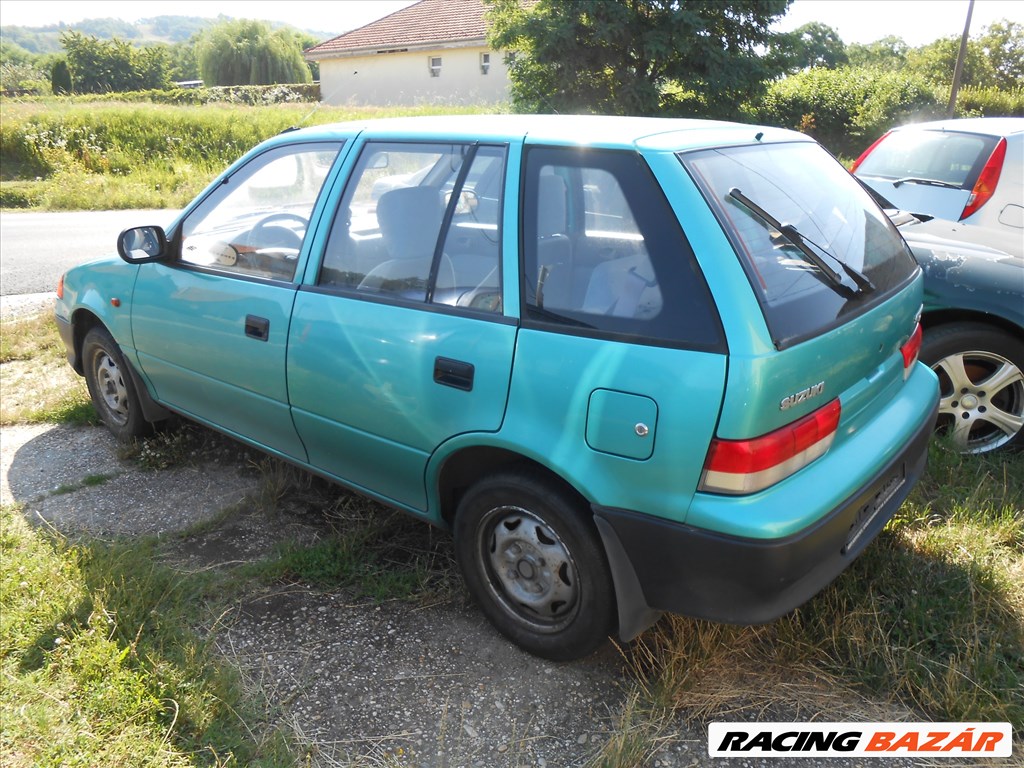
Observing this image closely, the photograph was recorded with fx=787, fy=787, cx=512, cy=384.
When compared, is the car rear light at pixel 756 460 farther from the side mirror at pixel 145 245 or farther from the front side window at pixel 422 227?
the side mirror at pixel 145 245

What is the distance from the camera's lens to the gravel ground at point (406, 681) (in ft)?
8.04

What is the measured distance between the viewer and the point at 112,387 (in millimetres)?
4633

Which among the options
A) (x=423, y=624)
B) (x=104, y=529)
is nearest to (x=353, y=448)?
(x=423, y=624)

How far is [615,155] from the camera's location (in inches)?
97.1

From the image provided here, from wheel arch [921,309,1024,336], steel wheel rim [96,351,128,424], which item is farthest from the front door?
wheel arch [921,309,1024,336]

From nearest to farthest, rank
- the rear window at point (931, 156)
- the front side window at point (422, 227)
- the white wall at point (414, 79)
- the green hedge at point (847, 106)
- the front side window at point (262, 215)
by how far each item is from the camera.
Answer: the front side window at point (422, 227) < the front side window at point (262, 215) < the rear window at point (931, 156) < the green hedge at point (847, 106) < the white wall at point (414, 79)

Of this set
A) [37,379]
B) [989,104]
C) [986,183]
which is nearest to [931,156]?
[986,183]

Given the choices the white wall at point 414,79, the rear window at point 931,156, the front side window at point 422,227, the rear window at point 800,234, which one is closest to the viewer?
the rear window at point 800,234

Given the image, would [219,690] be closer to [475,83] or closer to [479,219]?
[479,219]

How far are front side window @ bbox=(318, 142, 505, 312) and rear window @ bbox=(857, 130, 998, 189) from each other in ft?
14.0

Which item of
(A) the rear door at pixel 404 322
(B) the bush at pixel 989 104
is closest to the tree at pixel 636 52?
(A) the rear door at pixel 404 322

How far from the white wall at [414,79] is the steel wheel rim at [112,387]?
→ 31118 millimetres

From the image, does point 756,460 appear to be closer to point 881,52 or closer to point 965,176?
point 965,176

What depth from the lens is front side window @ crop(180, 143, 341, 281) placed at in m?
3.38
